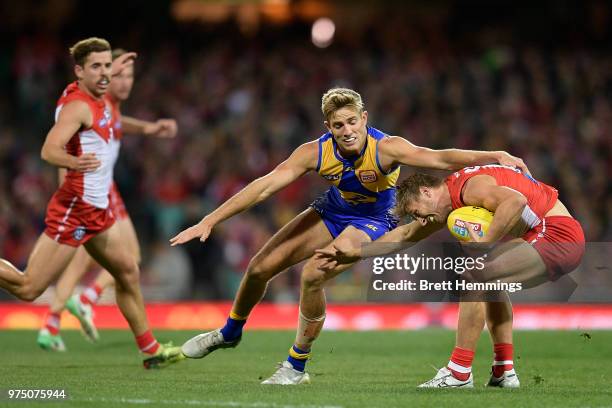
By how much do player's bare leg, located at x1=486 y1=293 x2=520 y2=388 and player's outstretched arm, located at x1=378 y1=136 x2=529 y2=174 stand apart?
1087mm

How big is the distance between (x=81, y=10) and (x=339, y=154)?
15.7m

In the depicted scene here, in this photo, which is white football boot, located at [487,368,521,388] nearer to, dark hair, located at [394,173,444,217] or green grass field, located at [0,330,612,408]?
green grass field, located at [0,330,612,408]

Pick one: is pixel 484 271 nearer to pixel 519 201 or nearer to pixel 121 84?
pixel 519 201

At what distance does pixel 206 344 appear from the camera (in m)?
8.73

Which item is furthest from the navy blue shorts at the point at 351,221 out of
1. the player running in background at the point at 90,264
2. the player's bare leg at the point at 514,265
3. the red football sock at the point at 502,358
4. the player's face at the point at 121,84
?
the player's face at the point at 121,84

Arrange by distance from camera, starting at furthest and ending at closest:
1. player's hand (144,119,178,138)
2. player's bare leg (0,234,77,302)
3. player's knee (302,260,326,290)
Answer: player's hand (144,119,178,138) → player's bare leg (0,234,77,302) → player's knee (302,260,326,290)

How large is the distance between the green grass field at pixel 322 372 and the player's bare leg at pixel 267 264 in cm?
29

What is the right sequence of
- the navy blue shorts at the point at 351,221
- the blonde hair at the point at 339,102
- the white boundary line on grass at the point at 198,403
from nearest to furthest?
the white boundary line on grass at the point at 198,403 < the blonde hair at the point at 339,102 < the navy blue shorts at the point at 351,221

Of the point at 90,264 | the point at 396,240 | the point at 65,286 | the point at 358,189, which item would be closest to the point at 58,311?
the point at 65,286

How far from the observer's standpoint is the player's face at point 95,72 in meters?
9.01

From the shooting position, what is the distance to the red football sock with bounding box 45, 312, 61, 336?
11.1 meters

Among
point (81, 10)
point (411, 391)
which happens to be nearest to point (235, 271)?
point (81, 10)

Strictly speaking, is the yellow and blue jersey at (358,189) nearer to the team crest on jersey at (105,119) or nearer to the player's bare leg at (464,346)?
the player's bare leg at (464,346)

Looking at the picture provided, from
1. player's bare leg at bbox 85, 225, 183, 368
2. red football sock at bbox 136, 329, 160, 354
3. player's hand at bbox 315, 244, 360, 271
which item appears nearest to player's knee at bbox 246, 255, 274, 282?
player's hand at bbox 315, 244, 360, 271
